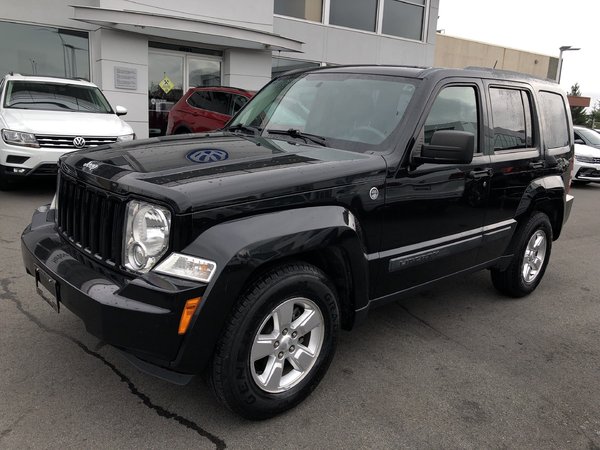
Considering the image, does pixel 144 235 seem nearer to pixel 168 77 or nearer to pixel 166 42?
pixel 166 42

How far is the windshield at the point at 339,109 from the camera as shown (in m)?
3.27

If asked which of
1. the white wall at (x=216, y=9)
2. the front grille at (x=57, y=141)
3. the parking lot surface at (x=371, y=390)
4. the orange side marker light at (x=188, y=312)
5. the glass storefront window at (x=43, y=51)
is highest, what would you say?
the white wall at (x=216, y=9)

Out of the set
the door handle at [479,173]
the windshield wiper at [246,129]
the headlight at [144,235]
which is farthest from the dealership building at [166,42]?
the headlight at [144,235]

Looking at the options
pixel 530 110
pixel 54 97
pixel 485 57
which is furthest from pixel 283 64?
pixel 485 57

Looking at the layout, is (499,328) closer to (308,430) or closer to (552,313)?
(552,313)

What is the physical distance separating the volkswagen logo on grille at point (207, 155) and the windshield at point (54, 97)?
603 centimetres

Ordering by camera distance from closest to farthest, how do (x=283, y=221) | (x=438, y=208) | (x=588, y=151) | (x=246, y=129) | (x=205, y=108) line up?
(x=283, y=221), (x=438, y=208), (x=246, y=129), (x=205, y=108), (x=588, y=151)

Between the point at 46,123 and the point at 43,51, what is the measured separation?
607 centimetres

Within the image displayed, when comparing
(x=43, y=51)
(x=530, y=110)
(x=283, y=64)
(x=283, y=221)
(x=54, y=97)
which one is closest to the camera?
(x=283, y=221)

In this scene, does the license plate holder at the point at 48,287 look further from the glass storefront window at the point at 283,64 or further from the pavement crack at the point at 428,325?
the glass storefront window at the point at 283,64

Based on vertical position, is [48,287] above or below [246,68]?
below

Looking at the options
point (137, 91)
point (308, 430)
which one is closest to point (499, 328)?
point (308, 430)

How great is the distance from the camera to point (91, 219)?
267 cm

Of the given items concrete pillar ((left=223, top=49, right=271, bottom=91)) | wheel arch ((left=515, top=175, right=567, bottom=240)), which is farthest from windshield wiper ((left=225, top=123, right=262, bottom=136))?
concrete pillar ((left=223, top=49, right=271, bottom=91))
